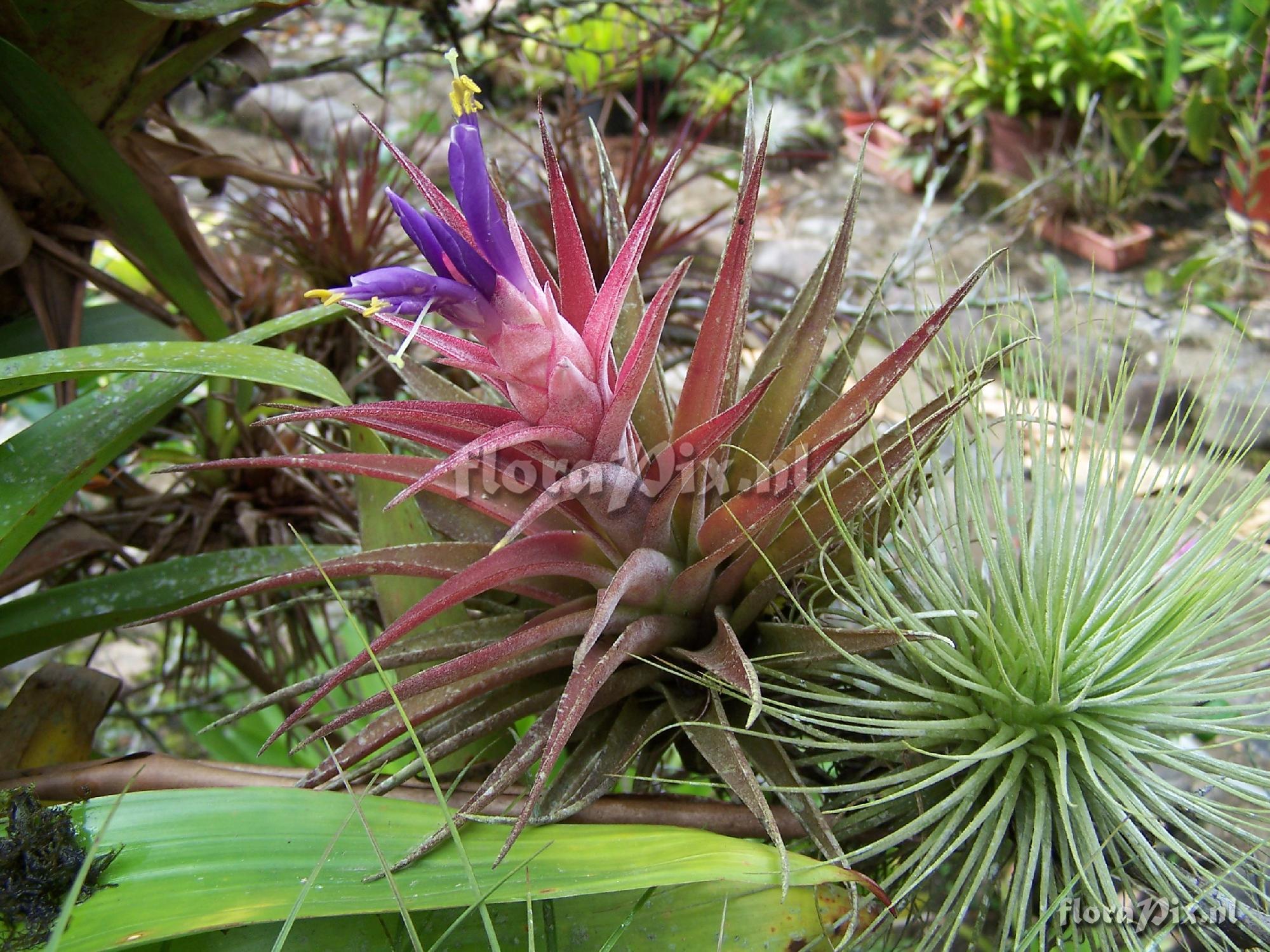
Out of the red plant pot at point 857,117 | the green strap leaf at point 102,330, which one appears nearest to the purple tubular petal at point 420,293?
the green strap leaf at point 102,330

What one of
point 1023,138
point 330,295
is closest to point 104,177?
point 330,295

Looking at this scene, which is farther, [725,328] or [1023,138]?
[1023,138]

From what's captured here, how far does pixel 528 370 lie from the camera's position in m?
0.55

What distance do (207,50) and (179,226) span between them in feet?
0.76

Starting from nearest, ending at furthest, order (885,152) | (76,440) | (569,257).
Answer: (569,257), (76,440), (885,152)

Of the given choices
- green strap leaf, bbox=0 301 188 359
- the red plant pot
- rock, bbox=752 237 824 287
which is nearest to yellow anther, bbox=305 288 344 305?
green strap leaf, bbox=0 301 188 359

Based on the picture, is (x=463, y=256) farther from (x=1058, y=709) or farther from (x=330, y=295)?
(x=1058, y=709)

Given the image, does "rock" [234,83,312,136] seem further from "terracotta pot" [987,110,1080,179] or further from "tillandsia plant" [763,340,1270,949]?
"tillandsia plant" [763,340,1270,949]

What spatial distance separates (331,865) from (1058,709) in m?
0.53

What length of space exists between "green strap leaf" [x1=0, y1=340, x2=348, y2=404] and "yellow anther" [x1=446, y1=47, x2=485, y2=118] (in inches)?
10.0

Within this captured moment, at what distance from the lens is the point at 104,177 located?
932 millimetres

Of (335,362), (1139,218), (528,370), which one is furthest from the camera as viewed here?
(1139,218)

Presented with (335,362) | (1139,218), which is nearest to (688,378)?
(335,362)

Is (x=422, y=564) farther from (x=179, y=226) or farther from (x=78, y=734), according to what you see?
(x=179, y=226)
